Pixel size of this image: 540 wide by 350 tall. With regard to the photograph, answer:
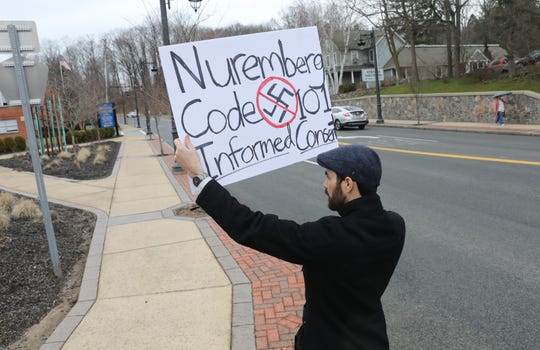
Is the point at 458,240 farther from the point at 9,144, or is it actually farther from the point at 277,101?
the point at 9,144

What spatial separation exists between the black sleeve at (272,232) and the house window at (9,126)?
40575 millimetres

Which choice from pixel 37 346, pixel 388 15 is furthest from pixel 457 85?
pixel 37 346

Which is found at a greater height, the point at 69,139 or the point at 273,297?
the point at 69,139

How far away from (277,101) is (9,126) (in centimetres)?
4006

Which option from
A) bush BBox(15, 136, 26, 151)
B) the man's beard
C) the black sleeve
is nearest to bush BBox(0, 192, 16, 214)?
the black sleeve

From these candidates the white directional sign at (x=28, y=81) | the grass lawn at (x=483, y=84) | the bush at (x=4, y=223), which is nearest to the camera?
the white directional sign at (x=28, y=81)

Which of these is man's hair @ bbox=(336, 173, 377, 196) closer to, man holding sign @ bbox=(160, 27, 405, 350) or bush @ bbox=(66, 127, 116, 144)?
man holding sign @ bbox=(160, 27, 405, 350)

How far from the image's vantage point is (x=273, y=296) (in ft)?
15.1

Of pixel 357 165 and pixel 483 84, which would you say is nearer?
pixel 357 165

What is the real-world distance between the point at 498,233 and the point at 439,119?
77.8ft

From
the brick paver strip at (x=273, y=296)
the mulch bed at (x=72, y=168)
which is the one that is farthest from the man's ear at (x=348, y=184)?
the mulch bed at (x=72, y=168)

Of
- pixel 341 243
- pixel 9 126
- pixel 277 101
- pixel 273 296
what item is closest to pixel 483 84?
pixel 273 296

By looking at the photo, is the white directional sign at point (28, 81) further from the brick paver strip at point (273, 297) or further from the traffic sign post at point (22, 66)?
the brick paver strip at point (273, 297)

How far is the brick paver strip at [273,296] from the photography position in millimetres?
3824
